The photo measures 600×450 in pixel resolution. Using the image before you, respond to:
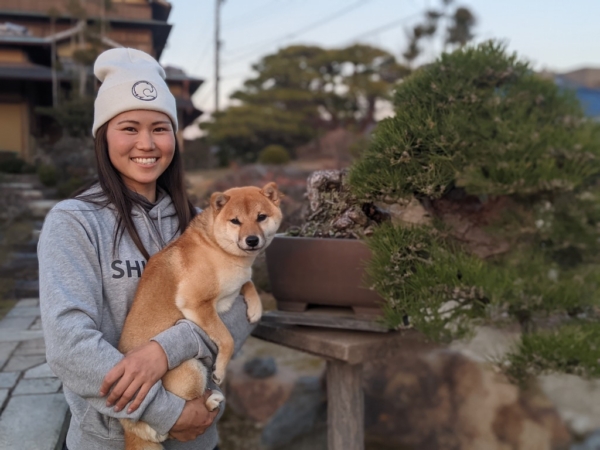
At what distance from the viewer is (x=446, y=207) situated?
197 centimetres

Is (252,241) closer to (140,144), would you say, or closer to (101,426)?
(140,144)

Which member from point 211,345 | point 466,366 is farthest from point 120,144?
point 466,366

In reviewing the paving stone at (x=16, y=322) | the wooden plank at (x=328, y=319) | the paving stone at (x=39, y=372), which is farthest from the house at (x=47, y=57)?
the wooden plank at (x=328, y=319)

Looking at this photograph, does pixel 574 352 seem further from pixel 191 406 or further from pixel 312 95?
pixel 312 95

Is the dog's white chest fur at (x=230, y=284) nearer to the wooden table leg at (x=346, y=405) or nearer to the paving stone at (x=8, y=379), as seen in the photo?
the wooden table leg at (x=346, y=405)

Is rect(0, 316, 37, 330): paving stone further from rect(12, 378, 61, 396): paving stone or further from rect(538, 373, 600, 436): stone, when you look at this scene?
rect(538, 373, 600, 436): stone

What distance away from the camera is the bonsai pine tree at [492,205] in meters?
1.42

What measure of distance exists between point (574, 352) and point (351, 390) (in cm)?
111

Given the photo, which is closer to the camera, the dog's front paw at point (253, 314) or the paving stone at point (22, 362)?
the dog's front paw at point (253, 314)

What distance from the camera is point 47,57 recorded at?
11680 millimetres

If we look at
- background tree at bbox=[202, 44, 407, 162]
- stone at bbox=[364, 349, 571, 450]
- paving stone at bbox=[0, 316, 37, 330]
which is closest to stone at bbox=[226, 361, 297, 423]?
stone at bbox=[364, 349, 571, 450]

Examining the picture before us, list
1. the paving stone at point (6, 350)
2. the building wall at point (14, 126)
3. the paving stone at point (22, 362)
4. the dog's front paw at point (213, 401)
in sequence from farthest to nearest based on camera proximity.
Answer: the building wall at point (14, 126)
the paving stone at point (6, 350)
the paving stone at point (22, 362)
the dog's front paw at point (213, 401)

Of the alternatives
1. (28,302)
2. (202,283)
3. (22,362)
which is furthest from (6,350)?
(202,283)

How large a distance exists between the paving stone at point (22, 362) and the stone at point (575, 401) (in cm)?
343
